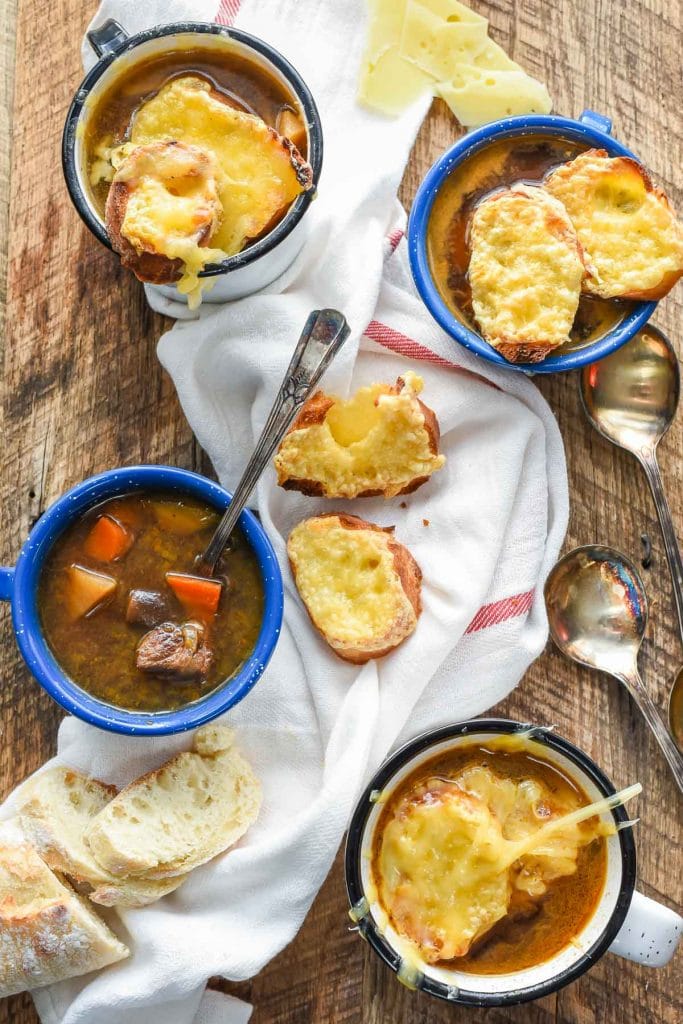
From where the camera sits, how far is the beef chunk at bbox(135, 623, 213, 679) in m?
2.72

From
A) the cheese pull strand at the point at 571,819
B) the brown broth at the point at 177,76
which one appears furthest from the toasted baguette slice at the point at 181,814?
the brown broth at the point at 177,76

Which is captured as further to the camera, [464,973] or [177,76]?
[464,973]

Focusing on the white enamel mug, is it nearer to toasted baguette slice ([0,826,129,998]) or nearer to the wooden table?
the wooden table

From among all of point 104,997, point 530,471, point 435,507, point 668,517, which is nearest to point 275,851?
point 104,997

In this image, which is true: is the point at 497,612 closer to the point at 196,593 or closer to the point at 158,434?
the point at 196,593

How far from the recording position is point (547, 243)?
9.32 ft

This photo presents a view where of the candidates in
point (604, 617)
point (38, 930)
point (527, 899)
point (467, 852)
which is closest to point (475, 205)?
point (604, 617)

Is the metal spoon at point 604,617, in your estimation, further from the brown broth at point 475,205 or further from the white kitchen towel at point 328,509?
the brown broth at point 475,205

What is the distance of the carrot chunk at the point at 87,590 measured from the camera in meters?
2.78

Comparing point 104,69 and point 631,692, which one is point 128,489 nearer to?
point 104,69

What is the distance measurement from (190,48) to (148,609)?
1.39 m

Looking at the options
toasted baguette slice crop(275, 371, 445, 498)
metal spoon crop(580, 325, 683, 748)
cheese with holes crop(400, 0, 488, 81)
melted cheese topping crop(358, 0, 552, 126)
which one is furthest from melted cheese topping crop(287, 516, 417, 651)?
cheese with holes crop(400, 0, 488, 81)

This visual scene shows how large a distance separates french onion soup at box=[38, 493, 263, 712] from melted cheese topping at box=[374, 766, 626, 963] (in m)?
0.66

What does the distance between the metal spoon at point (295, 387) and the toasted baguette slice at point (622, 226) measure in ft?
2.19
